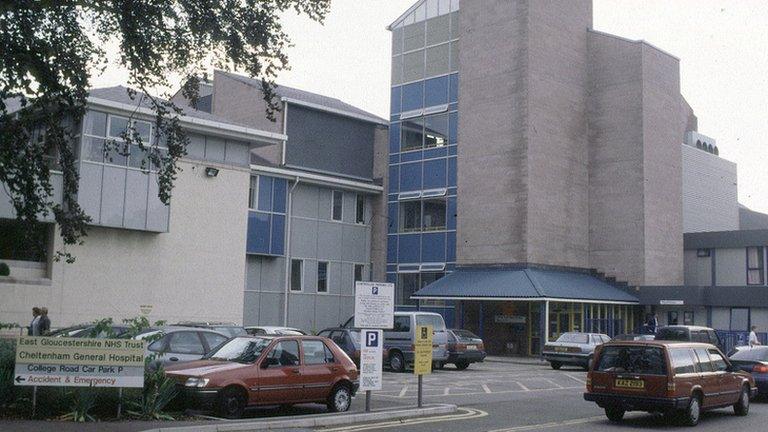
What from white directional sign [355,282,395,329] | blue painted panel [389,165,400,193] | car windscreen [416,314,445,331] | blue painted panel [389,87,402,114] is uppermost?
blue painted panel [389,87,402,114]

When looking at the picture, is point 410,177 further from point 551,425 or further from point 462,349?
point 551,425

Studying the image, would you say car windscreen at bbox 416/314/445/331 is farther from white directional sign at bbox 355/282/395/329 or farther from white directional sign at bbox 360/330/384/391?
white directional sign at bbox 355/282/395/329

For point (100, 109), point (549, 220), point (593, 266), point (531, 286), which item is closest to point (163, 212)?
point (100, 109)

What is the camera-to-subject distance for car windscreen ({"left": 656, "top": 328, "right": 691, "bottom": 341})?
2847 cm

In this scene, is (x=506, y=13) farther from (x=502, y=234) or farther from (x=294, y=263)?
(x=294, y=263)

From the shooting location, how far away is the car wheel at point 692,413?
1533 centimetres

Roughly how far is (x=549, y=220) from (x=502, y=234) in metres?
2.44

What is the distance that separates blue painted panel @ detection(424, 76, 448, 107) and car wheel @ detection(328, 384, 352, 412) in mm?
29514

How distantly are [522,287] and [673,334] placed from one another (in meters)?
9.68

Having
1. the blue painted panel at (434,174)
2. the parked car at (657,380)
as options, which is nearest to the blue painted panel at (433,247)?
the blue painted panel at (434,174)

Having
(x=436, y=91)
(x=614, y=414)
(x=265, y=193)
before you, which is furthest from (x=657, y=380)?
(x=436, y=91)

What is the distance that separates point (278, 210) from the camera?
131ft

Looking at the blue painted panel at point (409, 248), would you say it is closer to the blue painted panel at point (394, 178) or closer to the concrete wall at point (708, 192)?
the blue painted panel at point (394, 178)

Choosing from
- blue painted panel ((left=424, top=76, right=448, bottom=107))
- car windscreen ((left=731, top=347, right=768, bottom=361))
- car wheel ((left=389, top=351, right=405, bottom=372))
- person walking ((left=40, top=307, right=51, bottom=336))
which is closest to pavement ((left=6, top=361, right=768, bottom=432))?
car windscreen ((left=731, top=347, right=768, bottom=361))
